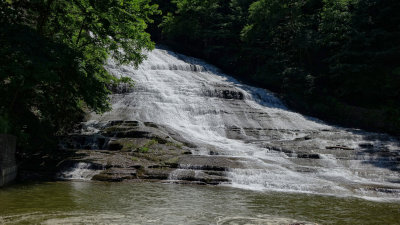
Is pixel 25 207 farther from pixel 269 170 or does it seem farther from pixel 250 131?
pixel 250 131

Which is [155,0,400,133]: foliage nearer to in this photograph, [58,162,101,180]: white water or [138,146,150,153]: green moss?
[138,146,150,153]: green moss

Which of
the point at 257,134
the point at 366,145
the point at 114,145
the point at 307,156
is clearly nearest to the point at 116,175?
the point at 114,145

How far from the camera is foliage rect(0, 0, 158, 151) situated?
9156 mm

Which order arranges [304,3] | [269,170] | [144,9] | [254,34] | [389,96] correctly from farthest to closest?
[254,34]
[304,3]
[389,96]
[144,9]
[269,170]

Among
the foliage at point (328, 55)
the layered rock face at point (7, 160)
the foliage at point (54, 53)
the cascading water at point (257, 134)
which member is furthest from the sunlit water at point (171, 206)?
the foliage at point (328, 55)

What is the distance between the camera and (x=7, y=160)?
31.6ft

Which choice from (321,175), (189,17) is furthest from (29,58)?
(189,17)

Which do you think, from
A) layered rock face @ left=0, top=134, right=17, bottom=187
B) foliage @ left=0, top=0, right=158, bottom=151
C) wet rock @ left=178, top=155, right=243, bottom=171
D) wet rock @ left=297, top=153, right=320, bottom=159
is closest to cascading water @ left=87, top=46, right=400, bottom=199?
wet rock @ left=297, top=153, right=320, bottom=159

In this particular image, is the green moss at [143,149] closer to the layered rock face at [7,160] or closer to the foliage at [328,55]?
the layered rock face at [7,160]

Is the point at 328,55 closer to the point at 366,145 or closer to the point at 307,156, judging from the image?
the point at 366,145

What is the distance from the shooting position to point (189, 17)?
40594 mm

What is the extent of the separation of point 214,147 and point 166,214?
934 centimetres

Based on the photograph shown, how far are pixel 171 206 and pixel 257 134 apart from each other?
1298cm

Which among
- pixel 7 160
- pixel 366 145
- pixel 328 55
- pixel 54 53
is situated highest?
pixel 328 55
